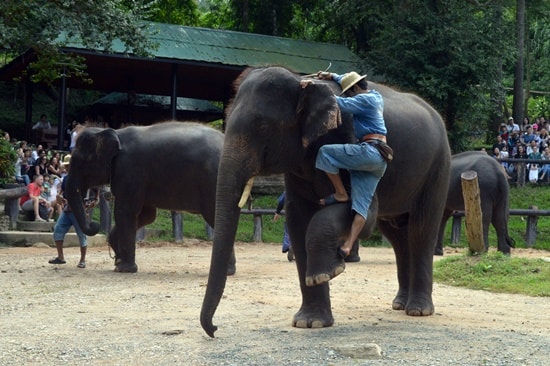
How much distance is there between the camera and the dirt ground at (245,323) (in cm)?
732

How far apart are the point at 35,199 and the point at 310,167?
47.3ft

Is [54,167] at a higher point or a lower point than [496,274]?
higher

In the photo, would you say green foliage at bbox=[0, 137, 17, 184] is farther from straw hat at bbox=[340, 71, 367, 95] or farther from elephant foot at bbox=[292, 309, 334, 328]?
straw hat at bbox=[340, 71, 367, 95]

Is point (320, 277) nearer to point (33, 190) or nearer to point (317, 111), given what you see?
point (317, 111)

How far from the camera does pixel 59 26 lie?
21.5m

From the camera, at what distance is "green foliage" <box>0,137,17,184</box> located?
22.0 meters

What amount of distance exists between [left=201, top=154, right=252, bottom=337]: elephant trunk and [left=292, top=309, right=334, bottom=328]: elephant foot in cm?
116

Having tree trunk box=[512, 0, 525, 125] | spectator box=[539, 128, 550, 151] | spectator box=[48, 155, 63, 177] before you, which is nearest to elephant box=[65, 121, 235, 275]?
spectator box=[48, 155, 63, 177]

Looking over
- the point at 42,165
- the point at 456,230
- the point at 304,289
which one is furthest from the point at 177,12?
the point at 304,289

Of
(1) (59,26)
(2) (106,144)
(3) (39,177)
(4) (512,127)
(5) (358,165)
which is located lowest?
(3) (39,177)

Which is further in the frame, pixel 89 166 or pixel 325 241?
pixel 89 166

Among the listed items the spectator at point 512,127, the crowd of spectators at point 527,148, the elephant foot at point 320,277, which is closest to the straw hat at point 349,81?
the elephant foot at point 320,277

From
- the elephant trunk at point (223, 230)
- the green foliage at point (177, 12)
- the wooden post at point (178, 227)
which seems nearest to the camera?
the elephant trunk at point (223, 230)

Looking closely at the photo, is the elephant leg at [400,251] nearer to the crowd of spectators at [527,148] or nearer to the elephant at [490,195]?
the elephant at [490,195]
